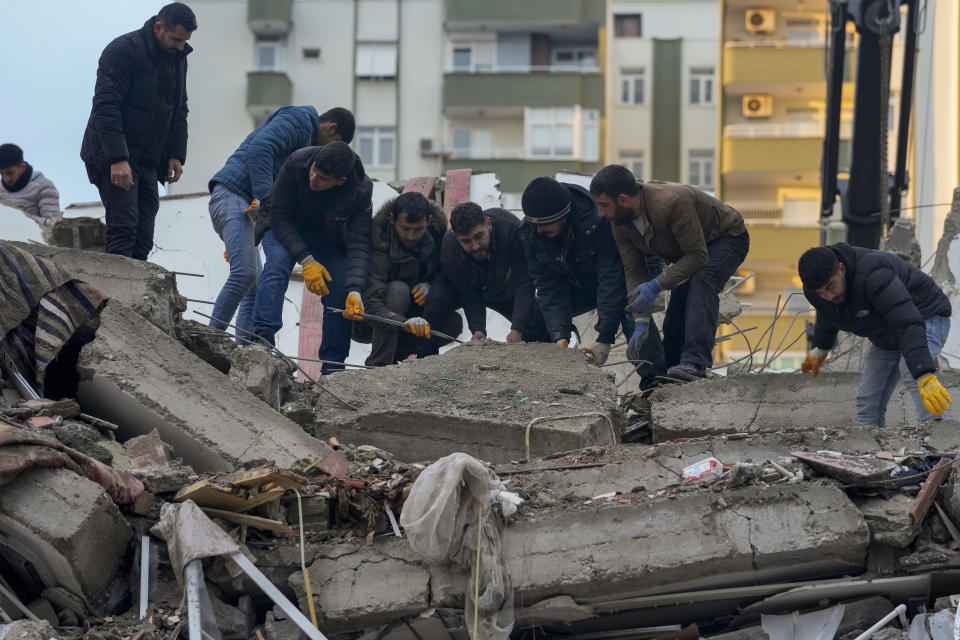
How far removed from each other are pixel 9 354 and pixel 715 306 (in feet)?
13.8

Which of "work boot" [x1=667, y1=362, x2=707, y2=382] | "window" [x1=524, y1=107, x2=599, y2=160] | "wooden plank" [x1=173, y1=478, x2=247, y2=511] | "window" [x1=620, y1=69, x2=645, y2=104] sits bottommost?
"wooden plank" [x1=173, y1=478, x2=247, y2=511]

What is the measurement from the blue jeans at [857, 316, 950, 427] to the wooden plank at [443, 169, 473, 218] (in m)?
7.00

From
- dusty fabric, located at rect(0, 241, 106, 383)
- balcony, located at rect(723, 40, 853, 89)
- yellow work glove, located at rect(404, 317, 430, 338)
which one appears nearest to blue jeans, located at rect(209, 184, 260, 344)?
yellow work glove, located at rect(404, 317, 430, 338)

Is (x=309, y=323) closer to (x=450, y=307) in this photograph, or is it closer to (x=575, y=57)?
(x=450, y=307)

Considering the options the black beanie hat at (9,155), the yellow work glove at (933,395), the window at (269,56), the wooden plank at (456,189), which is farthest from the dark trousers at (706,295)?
the window at (269,56)

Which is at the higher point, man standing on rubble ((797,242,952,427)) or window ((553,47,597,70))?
window ((553,47,597,70))

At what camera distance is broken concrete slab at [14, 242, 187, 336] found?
287 inches

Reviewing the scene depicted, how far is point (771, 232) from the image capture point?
2892 centimetres

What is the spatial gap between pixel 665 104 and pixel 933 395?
2549cm

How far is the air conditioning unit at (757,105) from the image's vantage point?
30422 millimetres

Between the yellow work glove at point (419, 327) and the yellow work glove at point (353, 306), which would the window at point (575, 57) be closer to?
the yellow work glove at point (419, 327)

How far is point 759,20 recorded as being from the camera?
99.6 feet

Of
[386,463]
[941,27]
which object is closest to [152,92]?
[386,463]

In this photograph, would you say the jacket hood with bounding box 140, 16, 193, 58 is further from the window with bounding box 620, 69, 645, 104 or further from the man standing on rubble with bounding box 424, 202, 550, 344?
the window with bounding box 620, 69, 645, 104
